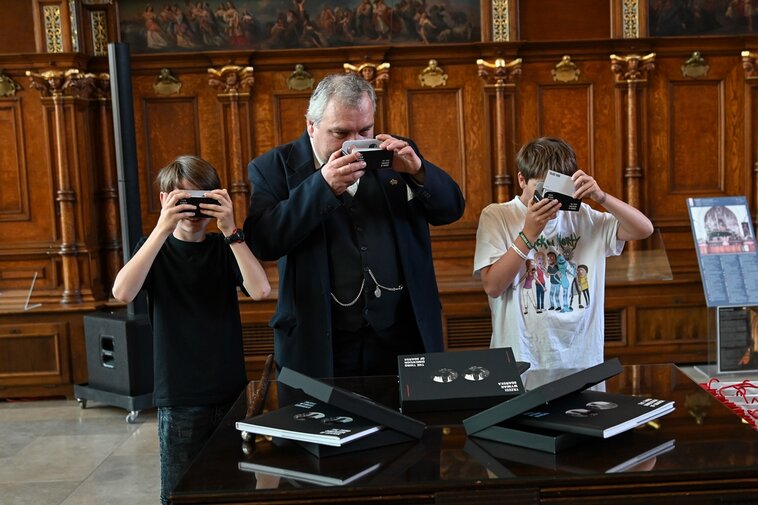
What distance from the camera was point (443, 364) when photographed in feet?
6.95

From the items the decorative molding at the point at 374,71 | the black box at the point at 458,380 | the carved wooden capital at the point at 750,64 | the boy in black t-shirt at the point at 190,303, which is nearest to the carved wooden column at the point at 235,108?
the decorative molding at the point at 374,71

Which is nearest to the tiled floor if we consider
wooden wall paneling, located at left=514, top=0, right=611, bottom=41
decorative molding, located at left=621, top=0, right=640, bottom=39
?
wooden wall paneling, located at left=514, top=0, right=611, bottom=41

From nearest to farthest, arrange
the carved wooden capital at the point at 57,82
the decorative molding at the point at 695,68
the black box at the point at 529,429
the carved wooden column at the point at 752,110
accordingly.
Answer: the black box at the point at 529,429
the carved wooden capital at the point at 57,82
the carved wooden column at the point at 752,110
the decorative molding at the point at 695,68

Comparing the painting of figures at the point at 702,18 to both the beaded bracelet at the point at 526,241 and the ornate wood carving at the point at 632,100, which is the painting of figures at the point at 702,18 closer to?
the ornate wood carving at the point at 632,100

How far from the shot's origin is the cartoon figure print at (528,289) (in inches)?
112

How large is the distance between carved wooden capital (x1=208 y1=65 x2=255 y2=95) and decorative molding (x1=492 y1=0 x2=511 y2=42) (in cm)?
203

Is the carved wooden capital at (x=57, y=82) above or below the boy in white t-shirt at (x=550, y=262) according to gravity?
above

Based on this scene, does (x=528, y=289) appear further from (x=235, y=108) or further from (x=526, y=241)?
(x=235, y=108)

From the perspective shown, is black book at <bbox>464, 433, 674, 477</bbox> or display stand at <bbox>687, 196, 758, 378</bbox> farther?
display stand at <bbox>687, 196, 758, 378</bbox>

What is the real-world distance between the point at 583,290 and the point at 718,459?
1268 mm

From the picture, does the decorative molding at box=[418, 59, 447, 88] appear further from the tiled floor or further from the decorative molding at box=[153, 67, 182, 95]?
the tiled floor

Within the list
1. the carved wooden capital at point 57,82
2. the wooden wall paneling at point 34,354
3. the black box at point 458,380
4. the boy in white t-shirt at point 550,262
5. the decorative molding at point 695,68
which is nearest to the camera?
the black box at point 458,380

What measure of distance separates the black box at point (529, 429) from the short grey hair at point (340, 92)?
1.07 m

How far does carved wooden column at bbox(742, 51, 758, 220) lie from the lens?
671 centimetres
